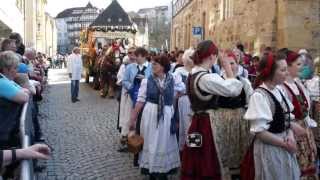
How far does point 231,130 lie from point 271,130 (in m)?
0.71

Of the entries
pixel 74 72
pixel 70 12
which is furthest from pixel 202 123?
pixel 70 12

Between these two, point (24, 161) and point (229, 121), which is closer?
point (24, 161)

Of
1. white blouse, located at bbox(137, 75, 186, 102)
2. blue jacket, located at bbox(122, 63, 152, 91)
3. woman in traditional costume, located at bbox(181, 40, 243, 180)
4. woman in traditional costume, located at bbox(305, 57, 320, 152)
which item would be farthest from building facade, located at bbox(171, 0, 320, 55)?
woman in traditional costume, located at bbox(181, 40, 243, 180)

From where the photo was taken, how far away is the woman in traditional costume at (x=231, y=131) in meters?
5.42

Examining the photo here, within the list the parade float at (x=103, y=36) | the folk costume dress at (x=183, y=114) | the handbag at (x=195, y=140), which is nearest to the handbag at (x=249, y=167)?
the handbag at (x=195, y=140)

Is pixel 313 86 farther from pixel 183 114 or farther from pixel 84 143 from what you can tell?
pixel 84 143

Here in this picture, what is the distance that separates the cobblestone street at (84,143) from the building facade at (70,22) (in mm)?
119399

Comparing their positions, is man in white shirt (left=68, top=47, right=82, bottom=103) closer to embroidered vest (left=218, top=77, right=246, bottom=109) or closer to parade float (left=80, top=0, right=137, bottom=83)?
parade float (left=80, top=0, right=137, bottom=83)

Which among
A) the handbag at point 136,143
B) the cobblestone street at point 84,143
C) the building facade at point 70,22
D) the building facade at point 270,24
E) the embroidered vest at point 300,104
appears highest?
the building facade at point 70,22

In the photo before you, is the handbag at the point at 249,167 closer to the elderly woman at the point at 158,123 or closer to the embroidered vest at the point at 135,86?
the elderly woman at the point at 158,123

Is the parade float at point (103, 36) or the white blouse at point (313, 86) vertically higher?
the parade float at point (103, 36)

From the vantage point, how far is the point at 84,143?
33.2 feet

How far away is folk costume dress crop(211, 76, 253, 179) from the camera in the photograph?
542 cm

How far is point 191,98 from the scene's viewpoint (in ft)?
18.0
